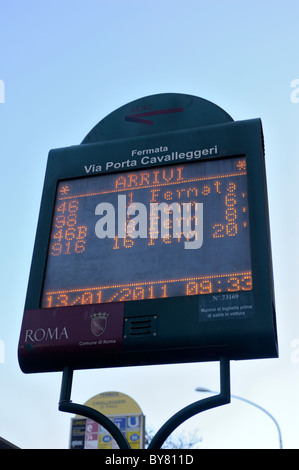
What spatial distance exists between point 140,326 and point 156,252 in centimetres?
93

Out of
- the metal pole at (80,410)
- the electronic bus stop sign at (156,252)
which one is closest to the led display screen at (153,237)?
the electronic bus stop sign at (156,252)

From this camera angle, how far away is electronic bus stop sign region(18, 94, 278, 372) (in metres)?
6.88

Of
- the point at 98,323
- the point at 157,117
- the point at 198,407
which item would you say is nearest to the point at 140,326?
the point at 98,323

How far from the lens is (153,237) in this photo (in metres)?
7.62

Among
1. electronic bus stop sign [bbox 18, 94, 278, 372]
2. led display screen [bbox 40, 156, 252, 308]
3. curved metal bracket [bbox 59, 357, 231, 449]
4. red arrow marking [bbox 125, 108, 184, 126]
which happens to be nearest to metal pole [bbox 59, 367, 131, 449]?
curved metal bracket [bbox 59, 357, 231, 449]

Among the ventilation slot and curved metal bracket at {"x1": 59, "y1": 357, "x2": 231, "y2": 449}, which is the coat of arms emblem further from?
curved metal bracket at {"x1": 59, "y1": 357, "x2": 231, "y2": 449}

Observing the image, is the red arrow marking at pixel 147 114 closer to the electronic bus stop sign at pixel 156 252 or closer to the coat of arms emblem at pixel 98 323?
the electronic bus stop sign at pixel 156 252

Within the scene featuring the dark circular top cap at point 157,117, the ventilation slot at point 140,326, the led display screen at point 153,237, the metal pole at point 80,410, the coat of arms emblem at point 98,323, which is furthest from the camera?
the dark circular top cap at point 157,117

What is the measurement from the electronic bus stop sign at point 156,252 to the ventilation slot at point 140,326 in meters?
0.01

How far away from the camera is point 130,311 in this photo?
714 cm

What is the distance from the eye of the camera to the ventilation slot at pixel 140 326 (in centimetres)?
700

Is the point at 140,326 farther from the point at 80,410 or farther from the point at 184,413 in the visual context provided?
the point at 80,410
